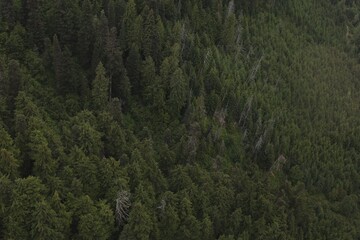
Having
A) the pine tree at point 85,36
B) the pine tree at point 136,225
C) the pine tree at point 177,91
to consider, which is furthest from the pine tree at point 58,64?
the pine tree at point 136,225

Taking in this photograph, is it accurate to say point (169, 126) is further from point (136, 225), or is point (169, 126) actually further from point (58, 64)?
point (136, 225)

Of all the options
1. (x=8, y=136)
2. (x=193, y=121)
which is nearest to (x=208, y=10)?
(x=193, y=121)

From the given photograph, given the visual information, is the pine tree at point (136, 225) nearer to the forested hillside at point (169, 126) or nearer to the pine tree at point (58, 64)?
the forested hillside at point (169, 126)

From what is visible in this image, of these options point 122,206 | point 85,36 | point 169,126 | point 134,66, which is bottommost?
point 169,126

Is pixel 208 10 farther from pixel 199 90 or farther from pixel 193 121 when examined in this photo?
pixel 193 121

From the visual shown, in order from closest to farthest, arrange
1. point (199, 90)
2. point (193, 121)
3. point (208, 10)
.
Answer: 1. point (193, 121)
2. point (199, 90)
3. point (208, 10)

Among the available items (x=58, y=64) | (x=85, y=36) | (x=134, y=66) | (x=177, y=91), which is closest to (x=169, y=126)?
(x=177, y=91)

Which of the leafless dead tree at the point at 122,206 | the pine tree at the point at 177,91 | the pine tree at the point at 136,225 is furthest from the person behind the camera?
the pine tree at the point at 177,91

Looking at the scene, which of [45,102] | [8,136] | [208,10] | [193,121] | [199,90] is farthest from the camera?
[208,10]
